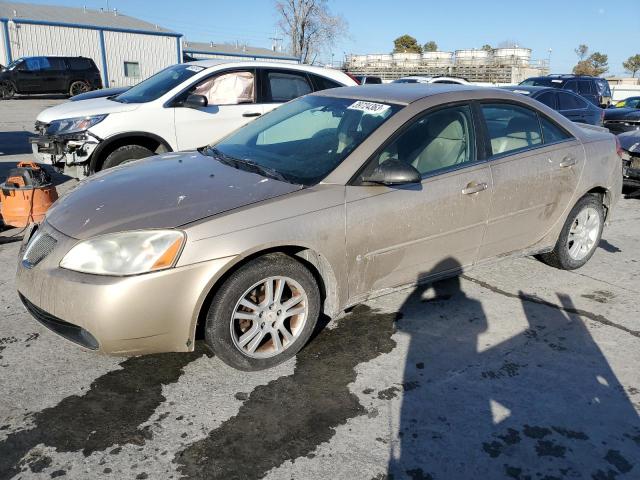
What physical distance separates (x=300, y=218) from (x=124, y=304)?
1013 mm

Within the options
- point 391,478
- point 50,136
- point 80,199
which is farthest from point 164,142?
point 391,478

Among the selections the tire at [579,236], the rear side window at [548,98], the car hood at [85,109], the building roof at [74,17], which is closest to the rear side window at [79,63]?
the building roof at [74,17]

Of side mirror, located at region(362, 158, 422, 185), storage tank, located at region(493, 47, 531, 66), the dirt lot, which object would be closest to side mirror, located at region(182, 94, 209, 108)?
the dirt lot

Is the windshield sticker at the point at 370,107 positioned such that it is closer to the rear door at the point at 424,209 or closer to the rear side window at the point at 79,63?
the rear door at the point at 424,209

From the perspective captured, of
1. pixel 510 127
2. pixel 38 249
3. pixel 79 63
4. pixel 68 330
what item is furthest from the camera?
pixel 79 63

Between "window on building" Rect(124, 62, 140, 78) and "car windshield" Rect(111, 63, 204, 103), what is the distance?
3177cm

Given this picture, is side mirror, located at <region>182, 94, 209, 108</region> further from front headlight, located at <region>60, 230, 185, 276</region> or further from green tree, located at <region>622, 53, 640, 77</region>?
green tree, located at <region>622, 53, 640, 77</region>

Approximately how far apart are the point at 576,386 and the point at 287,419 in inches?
64.0

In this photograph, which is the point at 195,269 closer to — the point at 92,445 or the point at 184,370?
the point at 184,370

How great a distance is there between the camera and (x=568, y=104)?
35.6 ft

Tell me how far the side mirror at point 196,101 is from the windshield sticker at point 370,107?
3.07m

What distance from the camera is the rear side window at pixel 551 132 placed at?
4.20 meters

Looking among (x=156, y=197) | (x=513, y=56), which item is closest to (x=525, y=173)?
(x=156, y=197)

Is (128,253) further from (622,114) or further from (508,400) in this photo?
(622,114)
